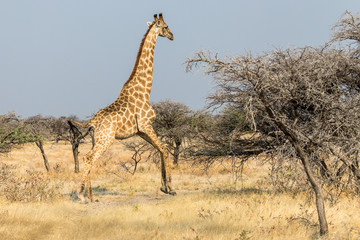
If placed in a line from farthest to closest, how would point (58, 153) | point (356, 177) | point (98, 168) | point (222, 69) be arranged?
point (58, 153), point (98, 168), point (356, 177), point (222, 69)

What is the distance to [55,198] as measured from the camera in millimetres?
10328

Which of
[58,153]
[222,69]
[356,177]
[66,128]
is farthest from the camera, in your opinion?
[58,153]

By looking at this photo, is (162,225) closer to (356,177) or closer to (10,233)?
(10,233)

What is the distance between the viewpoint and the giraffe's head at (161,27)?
11.7 meters

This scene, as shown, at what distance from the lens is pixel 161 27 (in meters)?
11.8

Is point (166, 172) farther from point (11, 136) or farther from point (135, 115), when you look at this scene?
point (11, 136)

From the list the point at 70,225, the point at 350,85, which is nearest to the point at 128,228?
the point at 70,225

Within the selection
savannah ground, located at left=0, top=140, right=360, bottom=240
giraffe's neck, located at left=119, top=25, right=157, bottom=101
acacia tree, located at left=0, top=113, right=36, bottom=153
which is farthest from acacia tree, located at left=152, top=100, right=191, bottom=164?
savannah ground, located at left=0, top=140, right=360, bottom=240

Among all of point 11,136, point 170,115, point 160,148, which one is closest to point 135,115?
point 160,148

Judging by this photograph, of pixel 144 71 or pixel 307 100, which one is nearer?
pixel 307 100

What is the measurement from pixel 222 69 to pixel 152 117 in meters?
5.72

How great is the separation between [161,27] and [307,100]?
562 centimetres

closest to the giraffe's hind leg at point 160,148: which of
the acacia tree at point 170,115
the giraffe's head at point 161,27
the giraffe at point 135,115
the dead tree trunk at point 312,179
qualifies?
the giraffe at point 135,115

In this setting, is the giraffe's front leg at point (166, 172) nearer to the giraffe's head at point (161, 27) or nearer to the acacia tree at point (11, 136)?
the giraffe's head at point (161, 27)
